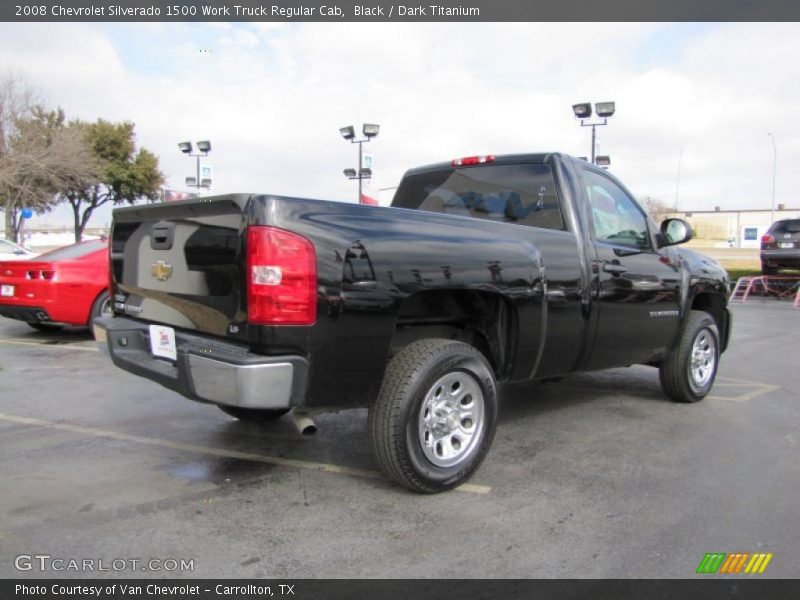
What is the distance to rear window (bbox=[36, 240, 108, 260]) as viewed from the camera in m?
8.91

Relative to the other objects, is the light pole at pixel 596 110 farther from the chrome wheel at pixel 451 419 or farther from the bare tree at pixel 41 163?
the bare tree at pixel 41 163

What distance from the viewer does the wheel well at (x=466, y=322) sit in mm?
3746

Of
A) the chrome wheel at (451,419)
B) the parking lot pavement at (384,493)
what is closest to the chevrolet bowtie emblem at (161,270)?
the parking lot pavement at (384,493)

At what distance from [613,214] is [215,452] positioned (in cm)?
337

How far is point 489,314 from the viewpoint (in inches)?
158

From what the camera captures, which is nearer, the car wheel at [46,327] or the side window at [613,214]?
the side window at [613,214]

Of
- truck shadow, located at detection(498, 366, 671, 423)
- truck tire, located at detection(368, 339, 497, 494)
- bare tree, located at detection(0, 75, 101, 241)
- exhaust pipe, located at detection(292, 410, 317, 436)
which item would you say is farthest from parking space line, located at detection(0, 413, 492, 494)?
bare tree, located at detection(0, 75, 101, 241)

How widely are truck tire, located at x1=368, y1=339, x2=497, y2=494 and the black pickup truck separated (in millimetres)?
10

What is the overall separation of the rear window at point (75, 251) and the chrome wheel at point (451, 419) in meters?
7.10

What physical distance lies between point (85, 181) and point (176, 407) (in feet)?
94.9

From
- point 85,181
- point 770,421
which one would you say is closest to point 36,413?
point 770,421
